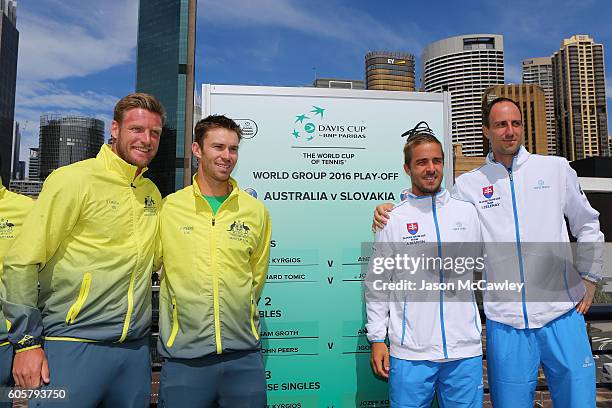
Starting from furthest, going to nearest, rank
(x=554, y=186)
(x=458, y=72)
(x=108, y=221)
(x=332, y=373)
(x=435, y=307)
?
(x=458, y=72)
(x=332, y=373)
(x=554, y=186)
(x=435, y=307)
(x=108, y=221)

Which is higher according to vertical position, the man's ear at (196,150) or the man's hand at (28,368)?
the man's ear at (196,150)

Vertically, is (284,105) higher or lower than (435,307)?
higher

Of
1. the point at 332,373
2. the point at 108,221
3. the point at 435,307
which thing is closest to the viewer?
the point at 108,221

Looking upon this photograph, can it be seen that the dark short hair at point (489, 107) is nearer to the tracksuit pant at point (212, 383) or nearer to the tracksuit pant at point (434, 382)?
the tracksuit pant at point (434, 382)

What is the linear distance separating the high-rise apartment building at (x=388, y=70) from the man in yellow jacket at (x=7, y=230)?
187 m

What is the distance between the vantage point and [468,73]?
599 feet

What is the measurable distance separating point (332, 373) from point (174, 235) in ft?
5.65

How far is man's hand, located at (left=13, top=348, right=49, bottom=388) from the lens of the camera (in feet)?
6.95

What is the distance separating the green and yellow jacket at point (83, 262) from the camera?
2139mm

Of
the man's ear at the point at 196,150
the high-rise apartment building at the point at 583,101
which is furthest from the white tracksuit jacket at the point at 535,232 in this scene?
the high-rise apartment building at the point at 583,101

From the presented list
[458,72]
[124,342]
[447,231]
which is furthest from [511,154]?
[458,72]

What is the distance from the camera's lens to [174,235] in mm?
2520

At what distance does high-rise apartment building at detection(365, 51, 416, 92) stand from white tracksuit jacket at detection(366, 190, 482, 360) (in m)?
186

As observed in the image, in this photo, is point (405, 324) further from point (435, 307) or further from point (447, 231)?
point (447, 231)
